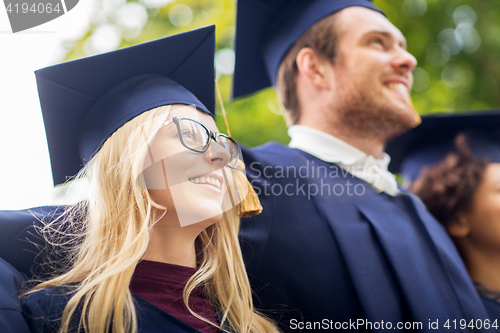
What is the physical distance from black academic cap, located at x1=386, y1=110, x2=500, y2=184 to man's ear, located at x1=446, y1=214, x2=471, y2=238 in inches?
15.4

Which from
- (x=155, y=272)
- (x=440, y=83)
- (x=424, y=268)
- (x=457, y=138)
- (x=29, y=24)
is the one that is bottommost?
(x=440, y=83)

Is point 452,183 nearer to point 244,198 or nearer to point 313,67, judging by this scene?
point 313,67

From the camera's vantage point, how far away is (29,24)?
1793 millimetres

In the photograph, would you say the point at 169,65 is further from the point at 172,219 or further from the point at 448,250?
the point at 448,250

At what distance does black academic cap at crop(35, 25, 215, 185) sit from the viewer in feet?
4.61

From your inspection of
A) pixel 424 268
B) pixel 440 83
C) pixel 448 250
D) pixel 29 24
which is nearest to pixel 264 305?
pixel 424 268

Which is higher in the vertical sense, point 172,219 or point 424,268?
point 172,219

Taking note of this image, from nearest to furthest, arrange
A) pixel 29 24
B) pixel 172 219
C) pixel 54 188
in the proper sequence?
pixel 172 219
pixel 54 188
pixel 29 24

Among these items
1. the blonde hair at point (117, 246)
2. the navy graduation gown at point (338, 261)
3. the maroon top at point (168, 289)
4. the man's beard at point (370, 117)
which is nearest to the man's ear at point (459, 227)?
the navy graduation gown at point (338, 261)

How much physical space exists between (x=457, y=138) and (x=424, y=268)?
3.55 ft

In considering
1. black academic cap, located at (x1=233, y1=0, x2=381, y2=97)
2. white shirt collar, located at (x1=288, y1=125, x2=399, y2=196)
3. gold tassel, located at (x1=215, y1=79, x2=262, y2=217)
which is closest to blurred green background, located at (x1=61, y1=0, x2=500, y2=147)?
black academic cap, located at (x1=233, y1=0, x2=381, y2=97)

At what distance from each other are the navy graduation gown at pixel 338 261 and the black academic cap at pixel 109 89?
20.1 inches

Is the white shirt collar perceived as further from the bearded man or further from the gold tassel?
the gold tassel

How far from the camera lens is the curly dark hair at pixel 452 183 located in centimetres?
238
